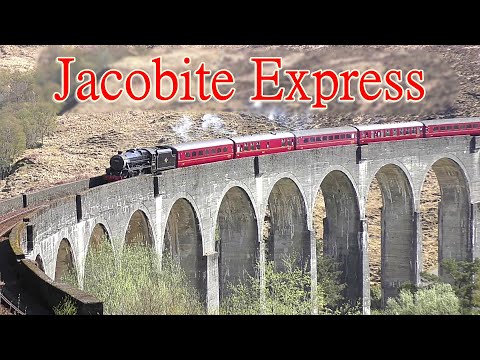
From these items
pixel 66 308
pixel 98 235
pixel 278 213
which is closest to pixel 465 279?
pixel 278 213

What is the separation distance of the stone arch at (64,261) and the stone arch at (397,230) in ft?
59.7

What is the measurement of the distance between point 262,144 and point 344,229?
5.27 m

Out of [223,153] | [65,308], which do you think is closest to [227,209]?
[223,153]

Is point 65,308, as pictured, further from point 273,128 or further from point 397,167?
point 273,128

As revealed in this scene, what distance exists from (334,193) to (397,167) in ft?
10.5

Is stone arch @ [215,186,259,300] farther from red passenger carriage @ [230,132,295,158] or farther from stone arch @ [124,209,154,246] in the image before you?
stone arch @ [124,209,154,246]

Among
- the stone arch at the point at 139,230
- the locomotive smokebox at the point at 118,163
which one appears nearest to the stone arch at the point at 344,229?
the locomotive smokebox at the point at 118,163

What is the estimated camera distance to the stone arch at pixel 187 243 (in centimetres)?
3045

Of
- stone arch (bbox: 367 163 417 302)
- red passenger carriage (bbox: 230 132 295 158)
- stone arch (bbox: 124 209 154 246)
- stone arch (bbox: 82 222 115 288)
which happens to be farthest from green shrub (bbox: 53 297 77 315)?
stone arch (bbox: 367 163 417 302)

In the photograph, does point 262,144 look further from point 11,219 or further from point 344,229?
point 11,219

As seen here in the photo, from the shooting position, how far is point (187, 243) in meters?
30.7

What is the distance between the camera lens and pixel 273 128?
65438 millimetres

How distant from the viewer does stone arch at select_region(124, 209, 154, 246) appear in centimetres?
2809

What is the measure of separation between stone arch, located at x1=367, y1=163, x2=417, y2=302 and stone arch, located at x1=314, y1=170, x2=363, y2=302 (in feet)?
9.41
